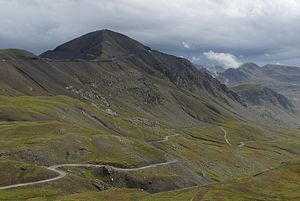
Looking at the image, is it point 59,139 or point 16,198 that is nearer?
point 16,198

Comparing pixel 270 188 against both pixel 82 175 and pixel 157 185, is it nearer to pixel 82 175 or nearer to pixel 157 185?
pixel 157 185

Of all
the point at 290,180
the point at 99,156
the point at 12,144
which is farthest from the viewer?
the point at 99,156

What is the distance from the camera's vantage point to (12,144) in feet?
557

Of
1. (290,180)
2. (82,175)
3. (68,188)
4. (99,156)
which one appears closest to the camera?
(68,188)

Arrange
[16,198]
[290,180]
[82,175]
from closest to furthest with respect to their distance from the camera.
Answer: [16,198]
[290,180]
[82,175]

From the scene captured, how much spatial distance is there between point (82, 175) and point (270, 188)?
59.2 metres

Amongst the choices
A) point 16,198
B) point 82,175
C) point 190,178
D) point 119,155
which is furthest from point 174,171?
point 16,198

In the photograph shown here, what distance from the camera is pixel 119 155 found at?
614ft

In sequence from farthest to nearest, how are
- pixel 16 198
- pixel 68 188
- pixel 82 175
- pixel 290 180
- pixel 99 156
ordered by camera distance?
1. pixel 99 156
2. pixel 82 175
3. pixel 290 180
4. pixel 68 188
5. pixel 16 198

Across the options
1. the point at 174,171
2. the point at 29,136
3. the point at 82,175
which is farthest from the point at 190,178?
the point at 29,136

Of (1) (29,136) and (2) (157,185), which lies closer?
(2) (157,185)

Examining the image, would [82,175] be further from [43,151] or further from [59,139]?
[59,139]

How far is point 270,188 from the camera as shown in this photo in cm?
13388

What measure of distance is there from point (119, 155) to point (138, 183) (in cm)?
2404
